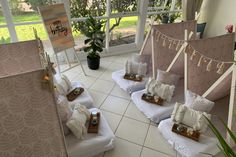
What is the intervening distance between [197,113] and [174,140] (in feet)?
1.42

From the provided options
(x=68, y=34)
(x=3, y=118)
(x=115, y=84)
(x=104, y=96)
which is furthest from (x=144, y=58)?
(x=3, y=118)

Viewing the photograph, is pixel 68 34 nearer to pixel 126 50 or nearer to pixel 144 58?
pixel 144 58

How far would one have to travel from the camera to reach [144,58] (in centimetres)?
352

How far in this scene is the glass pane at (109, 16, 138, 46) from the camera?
15.0 feet

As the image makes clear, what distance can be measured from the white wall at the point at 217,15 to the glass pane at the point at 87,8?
251cm

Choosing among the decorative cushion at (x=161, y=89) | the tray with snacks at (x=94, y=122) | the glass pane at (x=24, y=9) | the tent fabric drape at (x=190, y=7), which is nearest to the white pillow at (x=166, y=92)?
the decorative cushion at (x=161, y=89)

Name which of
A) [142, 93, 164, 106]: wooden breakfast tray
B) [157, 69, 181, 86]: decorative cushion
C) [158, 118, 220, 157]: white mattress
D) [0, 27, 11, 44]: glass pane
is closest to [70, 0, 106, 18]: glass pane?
[0, 27, 11, 44]: glass pane

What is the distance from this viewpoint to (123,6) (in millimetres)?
4406

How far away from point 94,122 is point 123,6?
301 centimetres

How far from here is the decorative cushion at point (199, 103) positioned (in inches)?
93.8

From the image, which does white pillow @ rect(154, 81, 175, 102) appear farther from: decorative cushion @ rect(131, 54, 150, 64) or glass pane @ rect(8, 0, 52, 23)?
glass pane @ rect(8, 0, 52, 23)

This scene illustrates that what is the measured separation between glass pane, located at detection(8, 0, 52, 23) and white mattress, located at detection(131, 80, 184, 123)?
8.03 feet

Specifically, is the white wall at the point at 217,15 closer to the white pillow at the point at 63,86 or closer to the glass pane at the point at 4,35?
the white pillow at the point at 63,86

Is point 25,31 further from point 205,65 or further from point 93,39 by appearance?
point 205,65
